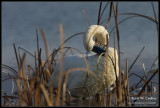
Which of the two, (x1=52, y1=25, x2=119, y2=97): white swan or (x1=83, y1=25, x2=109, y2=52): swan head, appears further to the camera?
(x1=52, y1=25, x2=119, y2=97): white swan

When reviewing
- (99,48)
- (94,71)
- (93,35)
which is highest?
(93,35)

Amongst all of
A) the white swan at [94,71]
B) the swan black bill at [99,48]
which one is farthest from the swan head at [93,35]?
the swan black bill at [99,48]

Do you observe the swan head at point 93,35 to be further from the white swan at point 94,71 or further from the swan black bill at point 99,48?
the swan black bill at point 99,48

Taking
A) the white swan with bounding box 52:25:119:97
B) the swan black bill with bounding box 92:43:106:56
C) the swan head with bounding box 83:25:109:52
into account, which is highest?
the swan head with bounding box 83:25:109:52

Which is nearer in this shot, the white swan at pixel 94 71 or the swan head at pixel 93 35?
the swan head at pixel 93 35

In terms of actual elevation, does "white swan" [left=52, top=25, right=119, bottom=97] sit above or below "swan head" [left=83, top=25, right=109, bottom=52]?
below

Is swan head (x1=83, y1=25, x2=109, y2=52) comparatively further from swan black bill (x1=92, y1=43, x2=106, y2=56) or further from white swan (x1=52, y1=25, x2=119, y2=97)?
swan black bill (x1=92, y1=43, x2=106, y2=56)

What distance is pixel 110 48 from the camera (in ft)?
9.77

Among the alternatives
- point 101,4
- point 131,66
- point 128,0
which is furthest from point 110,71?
point 128,0

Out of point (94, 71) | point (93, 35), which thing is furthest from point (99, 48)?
point (94, 71)

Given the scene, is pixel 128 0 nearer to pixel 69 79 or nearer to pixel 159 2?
pixel 159 2

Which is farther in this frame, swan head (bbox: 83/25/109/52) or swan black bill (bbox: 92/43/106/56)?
swan black bill (bbox: 92/43/106/56)

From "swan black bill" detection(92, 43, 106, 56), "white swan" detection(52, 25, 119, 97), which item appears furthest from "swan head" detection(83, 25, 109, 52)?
"swan black bill" detection(92, 43, 106, 56)

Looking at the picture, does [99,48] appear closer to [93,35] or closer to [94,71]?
[93,35]
